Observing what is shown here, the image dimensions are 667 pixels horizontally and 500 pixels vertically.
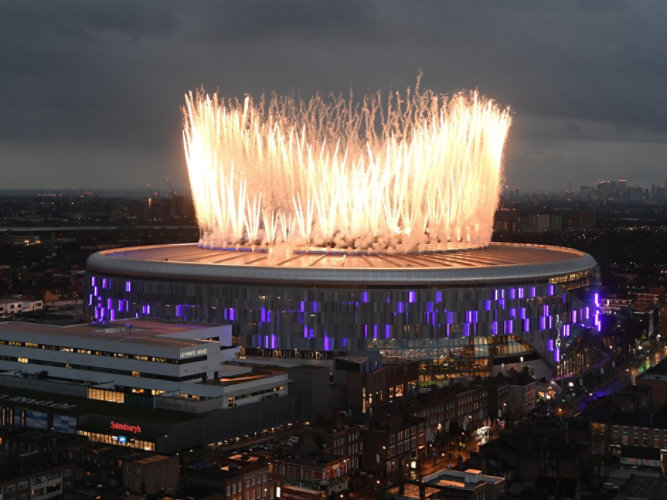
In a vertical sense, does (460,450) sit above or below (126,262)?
below

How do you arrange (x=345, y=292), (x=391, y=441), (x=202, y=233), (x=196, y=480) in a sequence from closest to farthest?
1. (x=196, y=480)
2. (x=391, y=441)
3. (x=345, y=292)
4. (x=202, y=233)

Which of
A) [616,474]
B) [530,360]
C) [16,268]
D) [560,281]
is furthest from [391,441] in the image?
[16,268]

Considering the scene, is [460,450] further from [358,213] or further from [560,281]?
[358,213]

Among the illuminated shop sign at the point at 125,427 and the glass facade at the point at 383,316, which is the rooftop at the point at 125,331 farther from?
the illuminated shop sign at the point at 125,427

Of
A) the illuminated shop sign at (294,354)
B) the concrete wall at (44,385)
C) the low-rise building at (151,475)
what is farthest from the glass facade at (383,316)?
the low-rise building at (151,475)

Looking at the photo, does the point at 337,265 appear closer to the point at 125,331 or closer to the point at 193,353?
the point at 125,331

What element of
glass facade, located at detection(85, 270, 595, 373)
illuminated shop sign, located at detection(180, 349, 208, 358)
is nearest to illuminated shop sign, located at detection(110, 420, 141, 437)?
illuminated shop sign, located at detection(180, 349, 208, 358)
